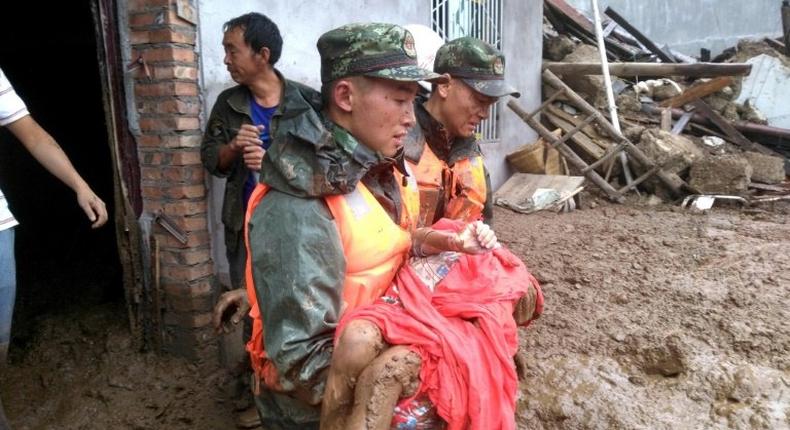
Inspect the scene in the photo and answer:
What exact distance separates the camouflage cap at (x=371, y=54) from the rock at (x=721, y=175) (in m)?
6.56

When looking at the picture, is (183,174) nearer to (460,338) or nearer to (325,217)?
(325,217)

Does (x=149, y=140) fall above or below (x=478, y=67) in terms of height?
below

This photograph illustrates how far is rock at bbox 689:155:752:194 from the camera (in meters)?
6.81

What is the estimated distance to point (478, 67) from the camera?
→ 2.61 metres

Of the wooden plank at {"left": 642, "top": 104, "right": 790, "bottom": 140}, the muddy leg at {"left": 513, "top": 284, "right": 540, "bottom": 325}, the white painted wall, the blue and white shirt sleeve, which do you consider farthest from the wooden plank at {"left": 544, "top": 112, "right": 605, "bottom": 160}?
the blue and white shirt sleeve

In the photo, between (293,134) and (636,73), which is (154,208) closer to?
(293,134)

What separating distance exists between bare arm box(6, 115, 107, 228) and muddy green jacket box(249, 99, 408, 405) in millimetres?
1154

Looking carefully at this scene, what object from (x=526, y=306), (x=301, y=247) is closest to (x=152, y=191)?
(x=301, y=247)

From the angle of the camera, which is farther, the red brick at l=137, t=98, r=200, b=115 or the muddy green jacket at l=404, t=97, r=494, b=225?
the red brick at l=137, t=98, r=200, b=115

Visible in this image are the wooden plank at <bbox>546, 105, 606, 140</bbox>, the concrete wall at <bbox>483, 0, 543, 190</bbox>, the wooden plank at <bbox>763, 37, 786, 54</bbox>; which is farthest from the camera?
the wooden plank at <bbox>763, 37, 786, 54</bbox>

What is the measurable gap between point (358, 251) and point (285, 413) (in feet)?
1.71

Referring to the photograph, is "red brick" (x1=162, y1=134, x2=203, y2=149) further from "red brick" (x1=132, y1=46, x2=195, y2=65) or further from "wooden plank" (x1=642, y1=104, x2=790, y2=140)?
"wooden plank" (x1=642, y1=104, x2=790, y2=140)

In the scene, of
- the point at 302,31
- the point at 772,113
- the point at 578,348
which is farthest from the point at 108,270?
the point at 772,113

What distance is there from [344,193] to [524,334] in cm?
240
